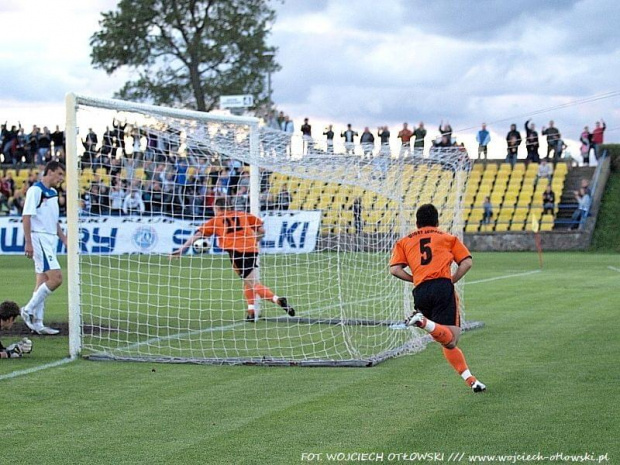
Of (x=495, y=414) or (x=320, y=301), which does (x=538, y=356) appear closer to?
(x=495, y=414)

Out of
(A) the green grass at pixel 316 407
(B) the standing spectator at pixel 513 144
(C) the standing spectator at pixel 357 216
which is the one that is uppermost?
(B) the standing spectator at pixel 513 144

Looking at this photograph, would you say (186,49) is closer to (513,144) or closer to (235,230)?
(513,144)

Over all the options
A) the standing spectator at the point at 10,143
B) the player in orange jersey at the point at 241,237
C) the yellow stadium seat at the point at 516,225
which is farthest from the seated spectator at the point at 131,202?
the standing spectator at the point at 10,143

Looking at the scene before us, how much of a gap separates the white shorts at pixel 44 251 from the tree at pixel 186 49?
44.0 m

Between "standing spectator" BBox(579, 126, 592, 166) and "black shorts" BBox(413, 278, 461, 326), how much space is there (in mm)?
37187

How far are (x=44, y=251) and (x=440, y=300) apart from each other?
18.8 ft

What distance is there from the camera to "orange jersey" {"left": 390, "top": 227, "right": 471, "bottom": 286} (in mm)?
8961

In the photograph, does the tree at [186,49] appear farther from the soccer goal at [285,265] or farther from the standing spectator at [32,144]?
the soccer goal at [285,265]

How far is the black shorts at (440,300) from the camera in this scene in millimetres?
8945

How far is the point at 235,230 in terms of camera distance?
1459 centimetres

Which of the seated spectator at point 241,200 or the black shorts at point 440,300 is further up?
the seated spectator at point 241,200

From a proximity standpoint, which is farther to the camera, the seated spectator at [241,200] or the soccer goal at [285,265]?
the seated spectator at [241,200]

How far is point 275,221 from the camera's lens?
96.6 feet

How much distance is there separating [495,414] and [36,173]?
34.5 meters
